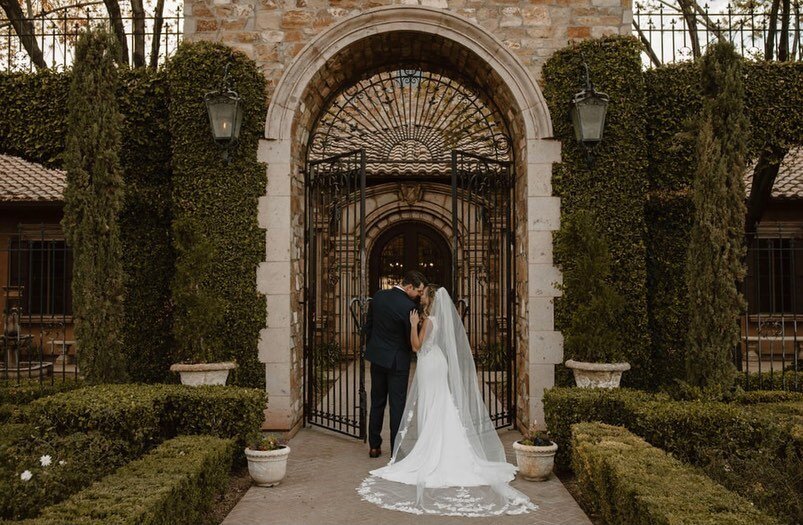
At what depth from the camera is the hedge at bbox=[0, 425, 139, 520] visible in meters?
4.41

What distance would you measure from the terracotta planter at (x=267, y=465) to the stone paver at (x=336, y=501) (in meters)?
0.07

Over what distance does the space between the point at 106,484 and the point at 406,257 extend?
1211 cm

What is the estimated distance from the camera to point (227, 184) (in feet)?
25.7

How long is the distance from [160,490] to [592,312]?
445 centimetres

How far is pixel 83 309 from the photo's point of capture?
23.9 feet

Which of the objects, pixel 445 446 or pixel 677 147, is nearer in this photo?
pixel 445 446

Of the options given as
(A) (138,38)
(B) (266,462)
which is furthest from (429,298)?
(A) (138,38)

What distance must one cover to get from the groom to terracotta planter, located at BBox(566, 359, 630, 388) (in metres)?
1.70

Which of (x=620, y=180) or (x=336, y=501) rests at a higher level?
(x=620, y=180)

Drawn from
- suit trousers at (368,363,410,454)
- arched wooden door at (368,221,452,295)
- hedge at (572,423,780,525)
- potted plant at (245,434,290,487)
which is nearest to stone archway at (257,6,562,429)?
suit trousers at (368,363,410,454)

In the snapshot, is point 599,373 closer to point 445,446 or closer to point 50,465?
point 445,446

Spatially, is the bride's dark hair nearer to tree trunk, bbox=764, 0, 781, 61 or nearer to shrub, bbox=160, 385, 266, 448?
shrub, bbox=160, 385, 266, 448

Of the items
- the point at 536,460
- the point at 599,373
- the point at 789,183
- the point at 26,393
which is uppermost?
the point at 789,183

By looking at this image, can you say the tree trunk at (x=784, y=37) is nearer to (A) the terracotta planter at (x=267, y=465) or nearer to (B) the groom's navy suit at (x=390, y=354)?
(B) the groom's navy suit at (x=390, y=354)
